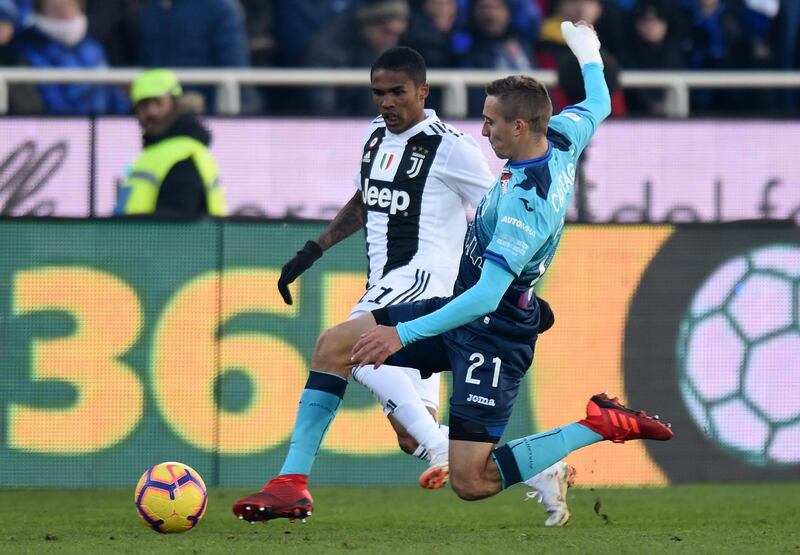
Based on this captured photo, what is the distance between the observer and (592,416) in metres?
7.44

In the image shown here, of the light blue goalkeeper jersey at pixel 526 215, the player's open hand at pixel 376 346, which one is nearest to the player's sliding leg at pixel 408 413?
the light blue goalkeeper jersey at pixel 526 215

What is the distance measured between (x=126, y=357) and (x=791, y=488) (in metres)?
4.14

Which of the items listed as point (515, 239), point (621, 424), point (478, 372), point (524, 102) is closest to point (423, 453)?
point (478, 372)

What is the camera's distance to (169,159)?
11.1 meters

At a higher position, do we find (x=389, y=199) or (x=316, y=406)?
(x=389, y=199)

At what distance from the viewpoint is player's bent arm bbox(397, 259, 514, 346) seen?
6.96m

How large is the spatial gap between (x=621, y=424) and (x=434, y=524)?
1.35 metres

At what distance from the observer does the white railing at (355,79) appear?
12242 millimetres

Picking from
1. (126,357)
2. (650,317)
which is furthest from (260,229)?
(650,317)

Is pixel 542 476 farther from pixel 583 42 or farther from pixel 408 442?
pixel 583 42

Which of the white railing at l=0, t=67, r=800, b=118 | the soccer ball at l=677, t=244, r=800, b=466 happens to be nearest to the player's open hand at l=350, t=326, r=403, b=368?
the soccer ball at l=677, t=244, r=800, b=466

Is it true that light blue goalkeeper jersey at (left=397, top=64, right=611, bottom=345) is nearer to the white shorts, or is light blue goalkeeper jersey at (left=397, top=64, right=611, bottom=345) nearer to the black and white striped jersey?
the white shorts

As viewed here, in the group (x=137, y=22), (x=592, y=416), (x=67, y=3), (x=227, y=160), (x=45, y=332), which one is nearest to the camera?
(x=592, y=416)

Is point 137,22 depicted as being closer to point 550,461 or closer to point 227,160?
point 227,160
